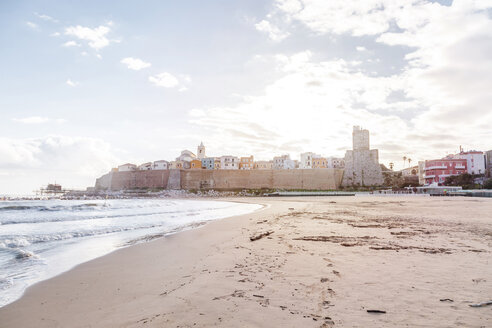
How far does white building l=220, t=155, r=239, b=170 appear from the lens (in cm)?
7400

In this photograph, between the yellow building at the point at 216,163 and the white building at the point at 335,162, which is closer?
the yellow building at the point at 216,163

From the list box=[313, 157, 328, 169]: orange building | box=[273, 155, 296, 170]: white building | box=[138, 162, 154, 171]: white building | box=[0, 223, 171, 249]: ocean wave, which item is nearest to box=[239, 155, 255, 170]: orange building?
box=[273, 155, 296, 170]: white building

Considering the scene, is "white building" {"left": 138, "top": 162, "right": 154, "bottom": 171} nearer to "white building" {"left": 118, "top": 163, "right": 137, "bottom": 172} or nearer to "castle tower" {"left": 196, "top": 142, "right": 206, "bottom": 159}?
"white building" {"left": 118, "top": 163, "right": 137, "bottom": 172}

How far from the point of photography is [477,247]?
5.17 metres

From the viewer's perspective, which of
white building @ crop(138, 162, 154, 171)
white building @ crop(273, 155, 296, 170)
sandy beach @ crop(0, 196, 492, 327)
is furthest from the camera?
white building @ crop(273, 155, 296, 170)

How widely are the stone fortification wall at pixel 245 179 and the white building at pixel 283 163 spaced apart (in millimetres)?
16994

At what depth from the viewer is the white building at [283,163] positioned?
78.8m

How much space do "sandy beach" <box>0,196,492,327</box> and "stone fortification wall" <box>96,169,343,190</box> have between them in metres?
54.8

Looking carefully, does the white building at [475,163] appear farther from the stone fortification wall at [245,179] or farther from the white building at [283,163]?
the white building at [283,163]

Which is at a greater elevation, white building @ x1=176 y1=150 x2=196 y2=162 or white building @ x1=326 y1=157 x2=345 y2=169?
white building @ x1=176 y1=150 x2=196 y2=162

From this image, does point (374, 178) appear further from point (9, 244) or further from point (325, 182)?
point (9, 244)

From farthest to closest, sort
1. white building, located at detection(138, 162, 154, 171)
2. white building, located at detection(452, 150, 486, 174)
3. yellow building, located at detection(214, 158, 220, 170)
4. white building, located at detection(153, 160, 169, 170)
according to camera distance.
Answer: white building, located at detection(138, 162, 154, 171), yellow building, located at detection(214, 158, 220, 170), white building, located at detection(153, 160, 169, 170), white building, located at detection(452, 150, 486, 174)

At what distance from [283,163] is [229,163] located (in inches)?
660

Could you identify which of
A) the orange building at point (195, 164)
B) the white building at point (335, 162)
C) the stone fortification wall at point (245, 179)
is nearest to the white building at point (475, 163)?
the stone fortification wall at point (245, 179)
